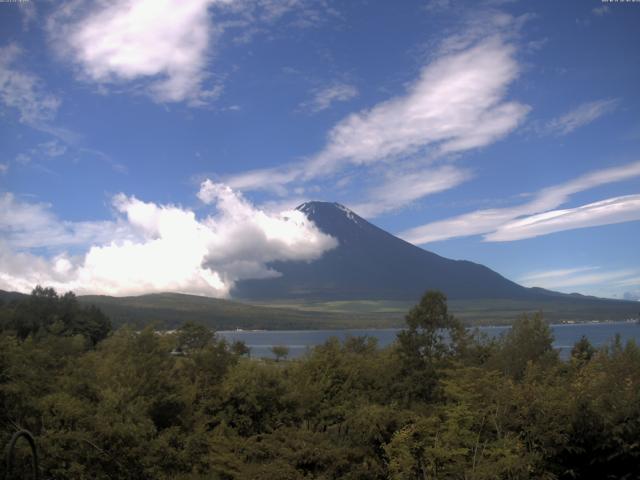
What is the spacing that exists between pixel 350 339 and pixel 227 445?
1543 cm

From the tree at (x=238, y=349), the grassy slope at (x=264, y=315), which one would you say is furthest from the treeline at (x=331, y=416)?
the grassy slope at (x=264, y=315)

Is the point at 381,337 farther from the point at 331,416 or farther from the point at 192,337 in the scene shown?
the point at 331,416

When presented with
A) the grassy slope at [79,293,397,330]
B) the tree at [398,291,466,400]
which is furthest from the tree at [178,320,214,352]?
the grassy slope at [79,293,397,330]

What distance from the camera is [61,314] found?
196ft

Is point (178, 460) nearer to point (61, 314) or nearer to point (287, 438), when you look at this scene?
point (287, 438)

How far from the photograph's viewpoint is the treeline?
36.9 feet

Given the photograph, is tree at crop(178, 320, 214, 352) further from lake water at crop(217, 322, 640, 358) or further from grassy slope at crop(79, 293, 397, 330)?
grassy slope at crop(79, 293, 397, 330)

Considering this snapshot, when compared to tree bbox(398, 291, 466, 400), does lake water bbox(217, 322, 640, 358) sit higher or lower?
lower

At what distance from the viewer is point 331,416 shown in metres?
17.9

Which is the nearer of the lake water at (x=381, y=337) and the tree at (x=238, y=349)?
the tree at (x=238, y=349)

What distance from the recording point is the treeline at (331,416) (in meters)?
11.2

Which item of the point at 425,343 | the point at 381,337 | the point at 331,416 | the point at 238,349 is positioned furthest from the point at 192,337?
the point at 381,337

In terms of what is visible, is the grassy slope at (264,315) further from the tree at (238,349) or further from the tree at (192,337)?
the tree at (192,337)

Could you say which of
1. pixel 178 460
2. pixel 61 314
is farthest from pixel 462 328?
pixel 61 314
